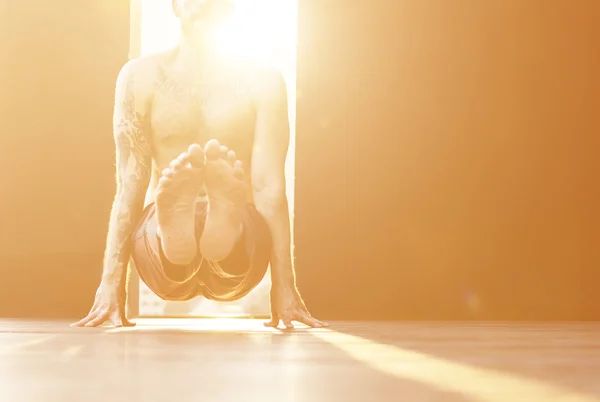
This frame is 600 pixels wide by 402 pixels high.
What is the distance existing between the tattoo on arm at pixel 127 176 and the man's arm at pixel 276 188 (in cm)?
34

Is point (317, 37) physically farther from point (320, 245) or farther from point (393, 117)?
point (320, 245)

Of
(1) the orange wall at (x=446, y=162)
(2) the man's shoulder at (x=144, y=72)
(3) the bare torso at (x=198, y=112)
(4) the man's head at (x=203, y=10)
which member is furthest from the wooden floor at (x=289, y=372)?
(1) the orange wall at (x=446, y=162)

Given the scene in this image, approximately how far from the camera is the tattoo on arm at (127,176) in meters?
2.06

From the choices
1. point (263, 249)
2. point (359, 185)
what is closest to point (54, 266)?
point (359, 185)

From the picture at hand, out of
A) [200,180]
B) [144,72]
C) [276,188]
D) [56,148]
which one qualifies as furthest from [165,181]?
[56,148]

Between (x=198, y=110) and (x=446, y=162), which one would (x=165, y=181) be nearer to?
(x=198, y=110)

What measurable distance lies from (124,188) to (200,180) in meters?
0.56

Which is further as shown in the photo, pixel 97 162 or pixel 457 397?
pixel 97 162

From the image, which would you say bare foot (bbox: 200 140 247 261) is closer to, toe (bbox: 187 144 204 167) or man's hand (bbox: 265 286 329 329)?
toe (bbox: 187 144 204 167)

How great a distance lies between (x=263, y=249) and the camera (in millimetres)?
1939

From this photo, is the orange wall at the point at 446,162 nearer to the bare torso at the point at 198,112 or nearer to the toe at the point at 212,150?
the bare torso at the point at 198,112

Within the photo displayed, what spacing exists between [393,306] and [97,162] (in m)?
1.81

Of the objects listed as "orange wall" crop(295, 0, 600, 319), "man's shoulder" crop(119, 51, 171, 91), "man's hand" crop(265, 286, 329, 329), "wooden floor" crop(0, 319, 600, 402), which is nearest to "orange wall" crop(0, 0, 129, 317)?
"orange wall" crop(295, 0, 600, 319)

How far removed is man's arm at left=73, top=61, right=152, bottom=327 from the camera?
6.63 ft
